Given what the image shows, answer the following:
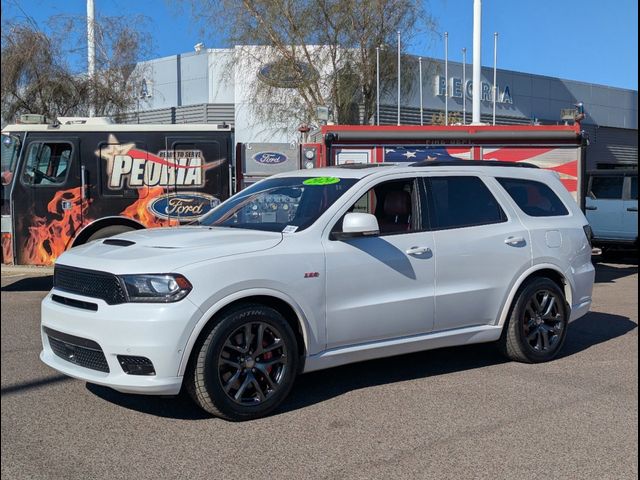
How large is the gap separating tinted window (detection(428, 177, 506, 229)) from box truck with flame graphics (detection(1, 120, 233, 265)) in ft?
14.8

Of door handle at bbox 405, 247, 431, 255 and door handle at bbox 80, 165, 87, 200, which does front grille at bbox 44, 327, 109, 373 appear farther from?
door handle at bbox 80, 165, 87, 200

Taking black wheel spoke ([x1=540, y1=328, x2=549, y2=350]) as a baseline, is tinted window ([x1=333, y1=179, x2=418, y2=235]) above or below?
above

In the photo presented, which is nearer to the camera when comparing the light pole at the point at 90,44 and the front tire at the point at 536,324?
the front tire at the point at 536,324

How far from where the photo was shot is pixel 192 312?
4457 millimetres

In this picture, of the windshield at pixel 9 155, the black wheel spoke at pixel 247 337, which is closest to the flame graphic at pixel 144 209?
the windshield at pixel 9 155

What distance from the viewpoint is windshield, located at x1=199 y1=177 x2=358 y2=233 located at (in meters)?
5.38

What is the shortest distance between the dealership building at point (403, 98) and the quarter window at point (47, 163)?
10.4 meters

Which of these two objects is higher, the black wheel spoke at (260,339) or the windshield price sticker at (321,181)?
the windshield price sticker at (321,181)

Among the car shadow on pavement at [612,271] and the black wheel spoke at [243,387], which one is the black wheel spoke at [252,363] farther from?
the car shadow on pavement at [612,271]

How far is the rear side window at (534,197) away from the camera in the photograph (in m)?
6.52

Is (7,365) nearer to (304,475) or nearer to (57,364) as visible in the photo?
(57,364)

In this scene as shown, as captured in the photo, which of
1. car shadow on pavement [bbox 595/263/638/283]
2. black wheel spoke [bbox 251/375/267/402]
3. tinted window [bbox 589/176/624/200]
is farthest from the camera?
tinted window [bbox 589/176/624/200]

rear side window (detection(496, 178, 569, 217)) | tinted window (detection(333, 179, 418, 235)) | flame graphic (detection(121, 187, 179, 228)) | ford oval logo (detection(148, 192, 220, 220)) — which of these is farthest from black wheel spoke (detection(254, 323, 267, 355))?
flame graphic (detection(121, 187, 179, 228))

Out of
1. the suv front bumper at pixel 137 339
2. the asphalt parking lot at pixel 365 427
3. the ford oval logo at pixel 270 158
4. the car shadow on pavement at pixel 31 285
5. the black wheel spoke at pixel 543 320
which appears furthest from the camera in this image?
the car shadow on pavement at pixel 31 285
